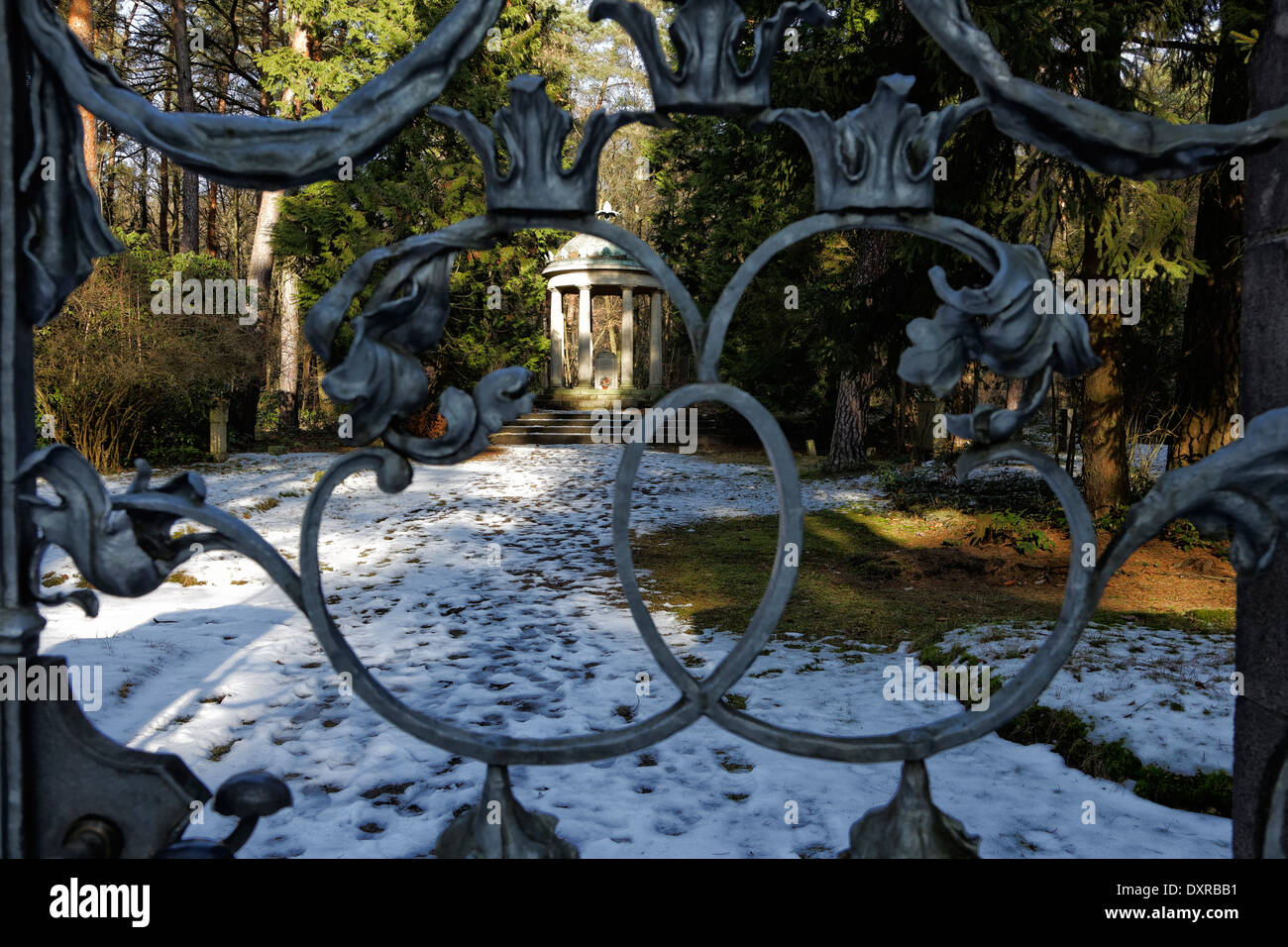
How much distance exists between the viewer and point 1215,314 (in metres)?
7.76

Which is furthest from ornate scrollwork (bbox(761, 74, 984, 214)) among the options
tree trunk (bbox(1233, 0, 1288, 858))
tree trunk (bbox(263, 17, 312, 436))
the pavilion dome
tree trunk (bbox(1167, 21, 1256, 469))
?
the pavilion dome

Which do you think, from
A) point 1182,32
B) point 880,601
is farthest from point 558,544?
point 1182,32

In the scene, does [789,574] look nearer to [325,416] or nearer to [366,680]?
[366,680]

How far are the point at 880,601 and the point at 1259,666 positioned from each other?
5.81 meters

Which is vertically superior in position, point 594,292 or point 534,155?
point 594,292

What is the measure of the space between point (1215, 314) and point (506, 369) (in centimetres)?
887

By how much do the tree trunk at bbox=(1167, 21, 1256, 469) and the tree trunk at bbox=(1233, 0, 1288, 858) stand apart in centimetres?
719

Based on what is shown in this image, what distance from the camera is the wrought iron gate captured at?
3.18ft

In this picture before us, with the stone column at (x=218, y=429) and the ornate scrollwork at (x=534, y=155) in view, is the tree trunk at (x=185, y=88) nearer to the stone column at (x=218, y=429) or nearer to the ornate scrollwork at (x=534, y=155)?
the stone column at (x=218, y=429)

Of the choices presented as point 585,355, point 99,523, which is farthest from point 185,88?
point 99,523

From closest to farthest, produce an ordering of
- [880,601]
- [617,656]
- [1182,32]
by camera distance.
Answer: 1. [617,656]
2. [880,601]
3. [1182,32]

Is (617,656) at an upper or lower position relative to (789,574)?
lower

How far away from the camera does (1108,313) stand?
7914 mm

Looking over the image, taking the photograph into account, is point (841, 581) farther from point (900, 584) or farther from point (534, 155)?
point (534, 155)
